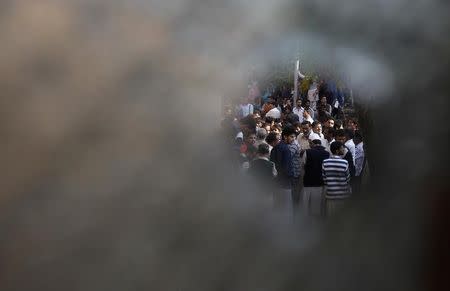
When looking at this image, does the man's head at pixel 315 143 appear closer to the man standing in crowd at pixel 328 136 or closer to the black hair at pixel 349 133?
the black hair at pixel 349 133

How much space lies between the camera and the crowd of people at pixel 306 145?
11.6ft

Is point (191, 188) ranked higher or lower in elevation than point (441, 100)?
lower

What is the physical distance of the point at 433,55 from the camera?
86.9 inches

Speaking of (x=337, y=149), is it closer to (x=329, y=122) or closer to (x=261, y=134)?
(x=261, y=134)

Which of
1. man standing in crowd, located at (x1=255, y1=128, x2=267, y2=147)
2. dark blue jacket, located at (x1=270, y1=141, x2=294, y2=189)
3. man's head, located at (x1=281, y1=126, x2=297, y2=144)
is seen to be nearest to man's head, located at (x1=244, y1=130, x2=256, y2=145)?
man standing in crowd, located at (x1=255, y1=128, x2=267, y2=147)

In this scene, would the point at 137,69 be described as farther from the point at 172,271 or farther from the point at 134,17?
the point at 172,271

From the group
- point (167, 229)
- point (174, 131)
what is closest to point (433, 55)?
point (174, 131)

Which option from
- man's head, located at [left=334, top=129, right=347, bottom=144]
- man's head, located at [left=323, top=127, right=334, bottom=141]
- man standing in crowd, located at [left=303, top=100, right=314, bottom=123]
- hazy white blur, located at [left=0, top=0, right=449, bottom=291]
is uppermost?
man standing in crowd, located at [left=303, top=100, right=314, bottom=123]

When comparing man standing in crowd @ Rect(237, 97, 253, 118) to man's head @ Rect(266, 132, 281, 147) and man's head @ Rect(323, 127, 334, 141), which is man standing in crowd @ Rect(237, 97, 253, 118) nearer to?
man's head @ Rect(266, 132, 281, 147)

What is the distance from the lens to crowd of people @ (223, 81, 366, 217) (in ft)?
11.6

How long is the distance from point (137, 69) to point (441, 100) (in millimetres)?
1010

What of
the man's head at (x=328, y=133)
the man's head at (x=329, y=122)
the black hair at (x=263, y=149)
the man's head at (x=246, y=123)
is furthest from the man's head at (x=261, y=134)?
the man's head at (x=328, y=133)

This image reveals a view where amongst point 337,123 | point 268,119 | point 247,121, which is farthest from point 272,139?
point 247,121

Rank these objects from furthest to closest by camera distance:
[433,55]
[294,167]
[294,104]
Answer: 1. [294,104]
2. [294,167]
3. [433,55]
